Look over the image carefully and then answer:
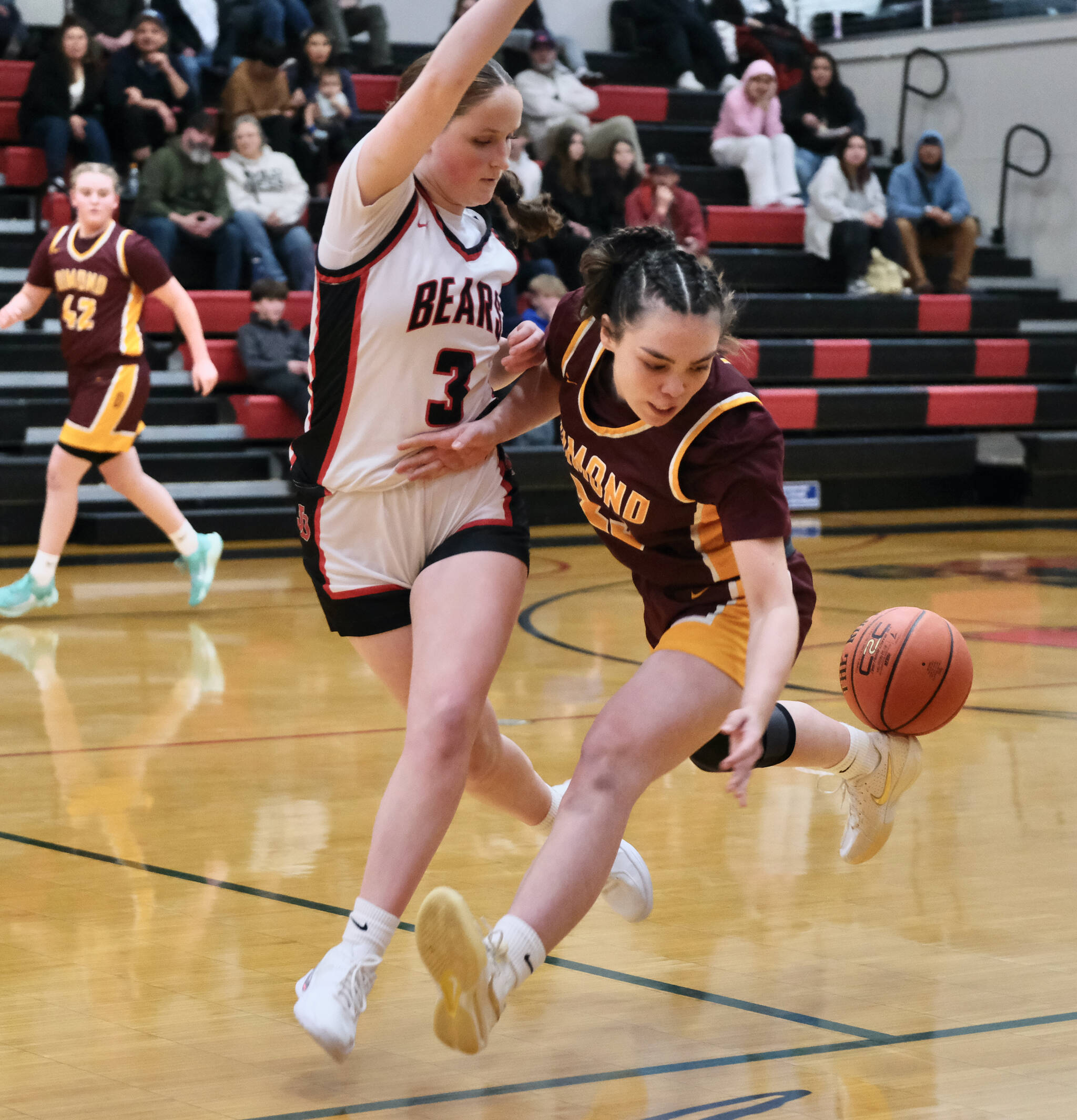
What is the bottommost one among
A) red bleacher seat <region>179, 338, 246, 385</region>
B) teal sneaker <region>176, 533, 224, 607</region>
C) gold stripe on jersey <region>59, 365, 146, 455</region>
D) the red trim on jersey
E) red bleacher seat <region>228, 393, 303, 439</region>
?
red bleacher seat <region>228, 393, 303, 439</region>

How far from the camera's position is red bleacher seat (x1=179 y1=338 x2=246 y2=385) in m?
10.6

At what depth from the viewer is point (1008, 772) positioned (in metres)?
4.46

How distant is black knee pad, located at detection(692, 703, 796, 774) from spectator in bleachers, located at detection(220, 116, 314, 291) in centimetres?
825

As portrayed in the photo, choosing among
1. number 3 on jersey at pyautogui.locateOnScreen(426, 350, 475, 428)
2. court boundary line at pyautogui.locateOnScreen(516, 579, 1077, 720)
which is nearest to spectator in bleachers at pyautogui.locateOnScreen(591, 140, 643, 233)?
court boundary line at pyautogui.locateOnScreen(516, 579, 1077, 720)

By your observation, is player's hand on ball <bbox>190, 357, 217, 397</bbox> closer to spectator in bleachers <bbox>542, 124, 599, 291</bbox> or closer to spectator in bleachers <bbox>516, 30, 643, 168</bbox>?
spectator in bleachers <bbox>542, 124, 599, 291</bbox>

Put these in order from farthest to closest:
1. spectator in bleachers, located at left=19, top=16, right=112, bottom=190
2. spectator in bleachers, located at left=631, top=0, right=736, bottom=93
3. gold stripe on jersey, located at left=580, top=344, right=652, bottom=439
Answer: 1. spectator in bleachers, located at left=631, top=0, right=736, bottom=93
2. spectator in bleachers, located at left=19, top=16, right=112, bottom=190
3. gold stripe on jersey, located at left=580, top=344, right=652, bottom=439

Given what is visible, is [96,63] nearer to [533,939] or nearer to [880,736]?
[880,736]

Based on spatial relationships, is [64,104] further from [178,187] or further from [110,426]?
[110,426]

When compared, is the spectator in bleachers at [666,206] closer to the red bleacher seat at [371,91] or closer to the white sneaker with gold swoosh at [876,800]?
the red bleacher seat at [371,91]

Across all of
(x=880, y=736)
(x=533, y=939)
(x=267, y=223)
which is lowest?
→ (x=267, y=223)

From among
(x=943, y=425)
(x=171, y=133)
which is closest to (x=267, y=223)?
(x=171, y=133)

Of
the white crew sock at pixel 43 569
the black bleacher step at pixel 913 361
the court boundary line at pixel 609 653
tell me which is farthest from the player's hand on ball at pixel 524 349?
the black bleacher step at pixel 913 361

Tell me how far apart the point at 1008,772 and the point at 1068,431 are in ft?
29.2

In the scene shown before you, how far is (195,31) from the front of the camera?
12.5 meters
